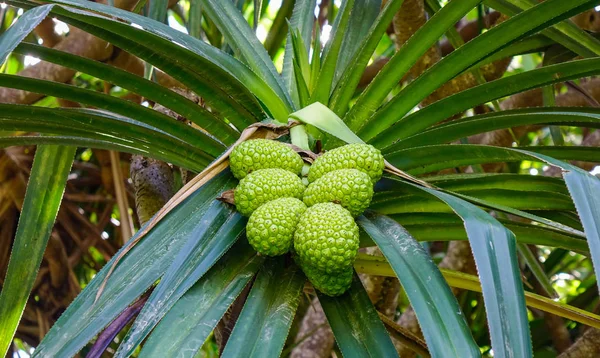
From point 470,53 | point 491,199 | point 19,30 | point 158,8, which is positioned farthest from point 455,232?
point 158,8

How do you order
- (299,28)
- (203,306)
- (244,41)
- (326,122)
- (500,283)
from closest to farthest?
1. (500,283)
2. (203,306)
3. (326,122)
4. (244,41)
5. (299,28)

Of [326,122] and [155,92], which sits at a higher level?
[155,92]


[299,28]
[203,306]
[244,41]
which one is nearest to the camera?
[203,306]

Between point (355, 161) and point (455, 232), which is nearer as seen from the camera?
point (355, 161)

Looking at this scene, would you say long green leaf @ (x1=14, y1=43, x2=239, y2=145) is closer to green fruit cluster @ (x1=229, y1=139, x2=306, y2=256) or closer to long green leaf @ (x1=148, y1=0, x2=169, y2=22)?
green fruit cluster @ (x1=229, y1=139, x2=306, y2=256)

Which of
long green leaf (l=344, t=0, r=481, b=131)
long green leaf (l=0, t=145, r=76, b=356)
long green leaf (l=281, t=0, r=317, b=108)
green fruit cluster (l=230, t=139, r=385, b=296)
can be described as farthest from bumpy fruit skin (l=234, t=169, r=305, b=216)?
long green leaf (l=0, t=145, r=76, b=356)

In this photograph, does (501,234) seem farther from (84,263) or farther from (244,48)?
(84,263)

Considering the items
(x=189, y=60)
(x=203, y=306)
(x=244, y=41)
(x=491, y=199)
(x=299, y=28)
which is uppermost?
(x=299, y=28)

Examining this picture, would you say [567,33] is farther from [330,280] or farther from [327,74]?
[330,280]
